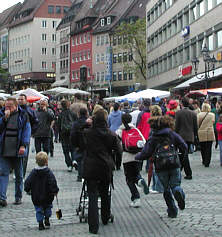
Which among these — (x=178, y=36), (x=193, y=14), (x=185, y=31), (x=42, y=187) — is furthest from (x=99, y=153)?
(x=178, y=36)

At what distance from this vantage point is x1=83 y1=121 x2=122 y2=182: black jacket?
8211mm

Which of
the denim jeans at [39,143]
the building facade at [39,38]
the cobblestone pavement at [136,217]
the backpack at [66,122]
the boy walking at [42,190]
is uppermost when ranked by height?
the building facade at [39,38]

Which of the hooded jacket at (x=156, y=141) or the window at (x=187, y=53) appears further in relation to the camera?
the window at (x=187, y=53)

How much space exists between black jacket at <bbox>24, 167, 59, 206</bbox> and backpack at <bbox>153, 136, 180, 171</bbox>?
1500mm

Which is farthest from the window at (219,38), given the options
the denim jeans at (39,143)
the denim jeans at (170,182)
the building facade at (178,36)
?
the denim jeans at (170,182)

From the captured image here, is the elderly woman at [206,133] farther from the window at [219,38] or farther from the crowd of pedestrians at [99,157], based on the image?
the window at [219,38]

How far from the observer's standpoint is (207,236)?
300 inches

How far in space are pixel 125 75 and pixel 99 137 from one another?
277 feet

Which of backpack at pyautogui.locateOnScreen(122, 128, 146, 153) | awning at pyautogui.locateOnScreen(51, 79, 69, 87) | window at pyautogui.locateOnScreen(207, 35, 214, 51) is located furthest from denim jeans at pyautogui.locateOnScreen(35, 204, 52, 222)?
awning at pyautogui.locateOnScreen(51, 79, 69, 87)

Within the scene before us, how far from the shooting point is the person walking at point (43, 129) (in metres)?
17.0

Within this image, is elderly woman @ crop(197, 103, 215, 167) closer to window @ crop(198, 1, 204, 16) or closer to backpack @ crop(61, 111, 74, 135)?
backpack @ crop(61, 111, 74, 135)

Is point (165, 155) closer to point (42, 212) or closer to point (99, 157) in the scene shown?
point (99, 157)

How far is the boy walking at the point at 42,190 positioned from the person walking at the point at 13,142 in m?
1.76

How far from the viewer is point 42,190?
8.48 meters
